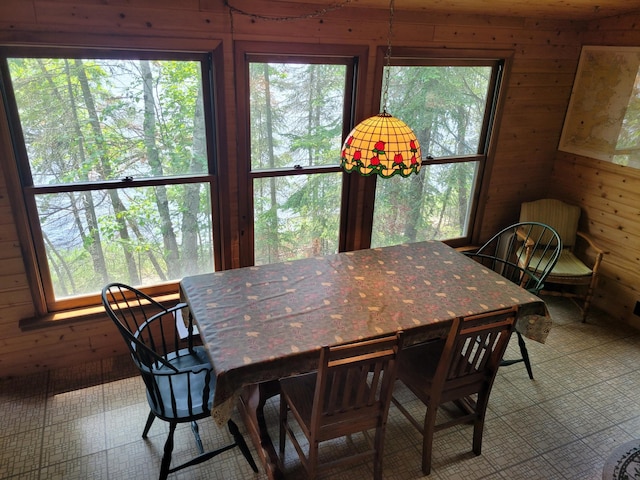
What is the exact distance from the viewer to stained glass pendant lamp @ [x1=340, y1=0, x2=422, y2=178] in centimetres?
206

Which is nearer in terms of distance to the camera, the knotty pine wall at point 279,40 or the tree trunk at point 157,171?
the knotty pine wall at point 279,40

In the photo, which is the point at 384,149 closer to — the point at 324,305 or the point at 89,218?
the point at 324,305

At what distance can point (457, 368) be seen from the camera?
7.32 feet

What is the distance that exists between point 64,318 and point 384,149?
2162mm

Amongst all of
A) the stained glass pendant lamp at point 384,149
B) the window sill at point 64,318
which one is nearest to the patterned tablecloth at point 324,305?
the stained glass pendant lamp at point 384,149

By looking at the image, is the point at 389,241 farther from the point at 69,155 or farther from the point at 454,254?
the point at 69,155

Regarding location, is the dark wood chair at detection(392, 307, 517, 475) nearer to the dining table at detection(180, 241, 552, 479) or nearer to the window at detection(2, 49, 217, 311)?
the dining table at detection(180, 241, 552, 479)

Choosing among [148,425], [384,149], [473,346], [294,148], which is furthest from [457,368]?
[294,148]

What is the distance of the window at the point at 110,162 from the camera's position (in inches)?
97.8

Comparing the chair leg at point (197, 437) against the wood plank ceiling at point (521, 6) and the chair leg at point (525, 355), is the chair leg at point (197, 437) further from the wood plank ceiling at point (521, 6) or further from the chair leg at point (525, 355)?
the wood plank ceiling at point (521, 6)

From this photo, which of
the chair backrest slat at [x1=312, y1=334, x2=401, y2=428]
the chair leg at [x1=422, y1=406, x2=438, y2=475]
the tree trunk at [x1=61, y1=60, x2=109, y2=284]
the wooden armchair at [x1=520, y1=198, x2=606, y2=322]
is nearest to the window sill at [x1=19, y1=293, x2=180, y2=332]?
the tree trunk at [x1=61, y1=60, x2=109, y2=284]

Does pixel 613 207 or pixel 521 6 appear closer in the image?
pixel 521 6

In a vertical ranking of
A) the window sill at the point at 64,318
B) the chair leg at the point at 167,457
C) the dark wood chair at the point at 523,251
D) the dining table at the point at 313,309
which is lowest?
the chair leg at the point at 167,457

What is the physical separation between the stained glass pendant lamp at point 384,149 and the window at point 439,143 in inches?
50.3
